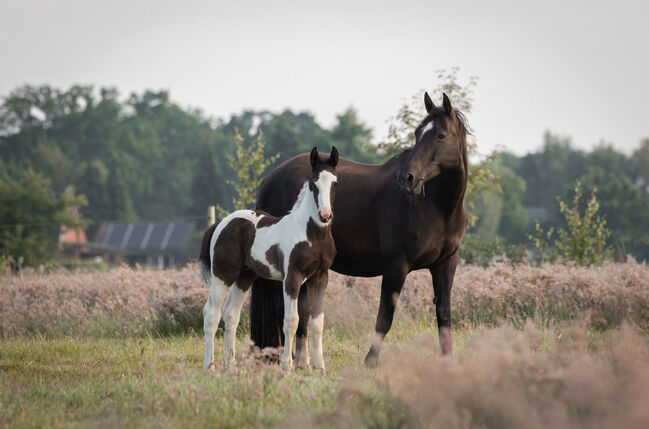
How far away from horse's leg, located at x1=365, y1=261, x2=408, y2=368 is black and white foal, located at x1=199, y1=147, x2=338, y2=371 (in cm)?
55

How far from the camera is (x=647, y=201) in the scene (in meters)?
53.9

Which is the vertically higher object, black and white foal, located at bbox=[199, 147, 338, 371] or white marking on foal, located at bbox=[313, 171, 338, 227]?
white marking on foal, located at bbox=[313, 171, 338, 227]

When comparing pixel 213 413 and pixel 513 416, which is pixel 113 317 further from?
pixel 513 416

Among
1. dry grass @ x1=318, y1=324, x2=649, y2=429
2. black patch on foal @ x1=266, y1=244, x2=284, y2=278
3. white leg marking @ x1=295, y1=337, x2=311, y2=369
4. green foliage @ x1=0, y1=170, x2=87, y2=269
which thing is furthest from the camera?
green foliage @ x1=0, y1=170, x2=87, y2=269

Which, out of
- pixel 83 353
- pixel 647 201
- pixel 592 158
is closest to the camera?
pixel 83 353

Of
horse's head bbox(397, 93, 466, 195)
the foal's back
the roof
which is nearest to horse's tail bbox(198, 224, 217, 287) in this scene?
the foal's back

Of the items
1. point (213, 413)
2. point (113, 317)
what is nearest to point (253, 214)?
point (213, 413)

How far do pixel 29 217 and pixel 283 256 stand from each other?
1611 inches

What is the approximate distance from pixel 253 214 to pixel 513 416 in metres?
4.26

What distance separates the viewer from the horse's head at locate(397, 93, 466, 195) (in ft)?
23.9

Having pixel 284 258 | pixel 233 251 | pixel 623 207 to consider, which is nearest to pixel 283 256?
pixel 284 258

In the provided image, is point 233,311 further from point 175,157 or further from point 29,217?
point 175,157

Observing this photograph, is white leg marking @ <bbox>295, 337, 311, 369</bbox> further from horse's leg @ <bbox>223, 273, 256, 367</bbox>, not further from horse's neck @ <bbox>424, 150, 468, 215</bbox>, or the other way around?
horse's neck @ <bbox>424, 150, 468, 215</bbox>

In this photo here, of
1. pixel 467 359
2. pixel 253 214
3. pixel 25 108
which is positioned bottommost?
pixel 467 359
